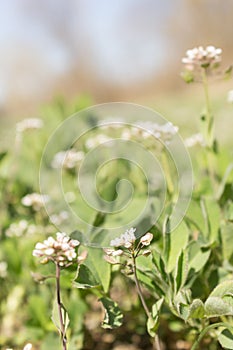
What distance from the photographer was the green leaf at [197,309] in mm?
758

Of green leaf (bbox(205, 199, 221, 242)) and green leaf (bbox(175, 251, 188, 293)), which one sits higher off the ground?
green leaf (bbox(205, 199, 221, 242))

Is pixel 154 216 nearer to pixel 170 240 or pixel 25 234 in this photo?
pixel 170 240

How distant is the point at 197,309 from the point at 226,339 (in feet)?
0.28

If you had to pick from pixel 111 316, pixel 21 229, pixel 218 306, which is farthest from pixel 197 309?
pixel 21 229

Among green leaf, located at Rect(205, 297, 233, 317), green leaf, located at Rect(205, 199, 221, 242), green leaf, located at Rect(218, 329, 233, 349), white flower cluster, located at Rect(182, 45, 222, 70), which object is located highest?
white flower cluster, located at Rect(182, 45, 222, 70)

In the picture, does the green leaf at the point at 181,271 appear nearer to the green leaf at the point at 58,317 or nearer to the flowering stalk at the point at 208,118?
the green leaf at the point at 58,317

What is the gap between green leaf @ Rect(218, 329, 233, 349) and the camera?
2.65 feet

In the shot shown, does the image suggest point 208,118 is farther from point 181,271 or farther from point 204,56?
point 181,271

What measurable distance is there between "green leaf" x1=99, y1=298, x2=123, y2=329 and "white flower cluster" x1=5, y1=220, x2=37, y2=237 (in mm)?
495

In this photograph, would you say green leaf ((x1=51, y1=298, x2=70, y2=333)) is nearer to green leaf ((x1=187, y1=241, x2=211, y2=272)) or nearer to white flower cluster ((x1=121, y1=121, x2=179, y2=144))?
green leaf ((x1=187, y1=241, x2=211, y2=272))

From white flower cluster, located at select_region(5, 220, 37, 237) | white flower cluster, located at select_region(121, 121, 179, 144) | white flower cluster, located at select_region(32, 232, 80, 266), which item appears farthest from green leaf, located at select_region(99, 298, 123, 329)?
white flower cluster, located at select_region(5, 220, 37, 237)

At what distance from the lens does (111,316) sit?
0.88m

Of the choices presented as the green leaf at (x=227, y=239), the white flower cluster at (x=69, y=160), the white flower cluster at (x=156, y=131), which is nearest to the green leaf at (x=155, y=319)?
the green leaf at (x=227, y=239)

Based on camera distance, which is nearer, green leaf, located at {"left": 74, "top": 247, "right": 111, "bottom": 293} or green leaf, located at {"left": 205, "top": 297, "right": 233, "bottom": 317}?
green leaf, located at {"left": 205, "top": 297, "right": 233, "bottom": 317}
